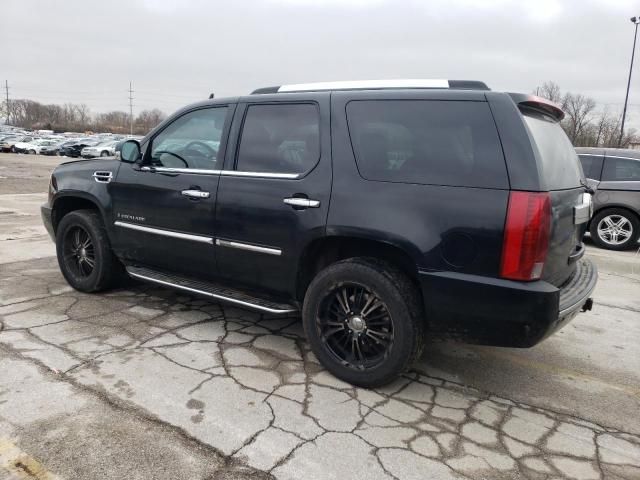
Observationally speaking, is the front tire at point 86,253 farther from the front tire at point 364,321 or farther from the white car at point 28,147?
the white car at point 28,147

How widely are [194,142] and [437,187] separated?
215 centimetres

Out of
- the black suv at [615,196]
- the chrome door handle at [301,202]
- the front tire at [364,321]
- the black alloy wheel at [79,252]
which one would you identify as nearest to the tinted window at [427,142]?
the chrome door handle at [301,202]

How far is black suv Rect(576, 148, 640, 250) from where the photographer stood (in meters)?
8.88

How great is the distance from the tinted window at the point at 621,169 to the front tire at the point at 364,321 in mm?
7731

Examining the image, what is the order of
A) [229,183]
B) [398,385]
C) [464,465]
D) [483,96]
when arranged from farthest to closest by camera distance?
[229,183]
[398,385]
[483,96]
[464,465]

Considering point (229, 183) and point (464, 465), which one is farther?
point (229, 183)

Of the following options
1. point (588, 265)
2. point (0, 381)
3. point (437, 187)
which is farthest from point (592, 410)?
point (0, 381)

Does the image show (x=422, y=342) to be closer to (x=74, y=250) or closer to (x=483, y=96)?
(x=483, y=96)

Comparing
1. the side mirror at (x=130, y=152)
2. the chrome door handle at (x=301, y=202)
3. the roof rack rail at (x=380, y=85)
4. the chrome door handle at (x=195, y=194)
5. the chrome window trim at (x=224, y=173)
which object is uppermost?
the roof rack rail at (x=380, y=85)

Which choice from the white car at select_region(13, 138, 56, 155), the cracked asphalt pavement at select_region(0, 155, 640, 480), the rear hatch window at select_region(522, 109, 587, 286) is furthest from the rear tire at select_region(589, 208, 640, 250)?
the white car at select_region(13, 138, 56, 155)

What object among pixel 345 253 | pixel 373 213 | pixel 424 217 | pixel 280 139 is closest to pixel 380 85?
pixel 280 139

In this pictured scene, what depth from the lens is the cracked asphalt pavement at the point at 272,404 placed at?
8.16 feet

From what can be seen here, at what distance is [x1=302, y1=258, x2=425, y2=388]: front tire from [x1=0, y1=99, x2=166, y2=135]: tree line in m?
110

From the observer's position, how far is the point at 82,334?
3.94 meters
